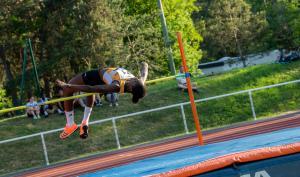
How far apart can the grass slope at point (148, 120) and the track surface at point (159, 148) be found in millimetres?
2431

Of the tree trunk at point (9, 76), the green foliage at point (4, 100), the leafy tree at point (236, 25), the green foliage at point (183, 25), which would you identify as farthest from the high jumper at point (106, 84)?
the leafy tree at point (236, 25)

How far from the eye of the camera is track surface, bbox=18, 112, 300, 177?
1241 centimetres

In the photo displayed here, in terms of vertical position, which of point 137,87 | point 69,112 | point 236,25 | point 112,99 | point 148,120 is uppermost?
point 236,25

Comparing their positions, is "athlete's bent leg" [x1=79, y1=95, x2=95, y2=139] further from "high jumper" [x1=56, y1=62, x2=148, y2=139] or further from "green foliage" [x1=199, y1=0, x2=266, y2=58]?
"green foliage" [x1=199, y1=0, x2=266, y2=58]

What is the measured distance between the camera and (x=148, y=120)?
18.3 metres

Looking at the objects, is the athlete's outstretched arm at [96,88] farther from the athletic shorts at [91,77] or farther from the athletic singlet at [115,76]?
the athletic shorts at [91,77]

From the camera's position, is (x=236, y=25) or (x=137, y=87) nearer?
(x=137, y=87)

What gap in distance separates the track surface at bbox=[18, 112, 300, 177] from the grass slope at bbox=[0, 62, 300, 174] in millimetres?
2431

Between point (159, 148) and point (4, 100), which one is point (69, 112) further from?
point (4, 100)

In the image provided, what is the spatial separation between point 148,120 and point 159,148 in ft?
16.6


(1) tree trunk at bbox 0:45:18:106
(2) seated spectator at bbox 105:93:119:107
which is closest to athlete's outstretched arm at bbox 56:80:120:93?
(2) seated spectator at bbox 105:93:119:107

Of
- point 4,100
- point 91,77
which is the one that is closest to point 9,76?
point 4,100

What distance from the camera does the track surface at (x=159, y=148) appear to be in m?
12.4

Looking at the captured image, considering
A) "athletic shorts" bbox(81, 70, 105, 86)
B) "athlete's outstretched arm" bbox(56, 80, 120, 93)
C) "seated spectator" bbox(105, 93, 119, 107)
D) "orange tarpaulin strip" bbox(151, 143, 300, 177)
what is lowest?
"seated spectator" bbox(105, 93, 119, 107)
